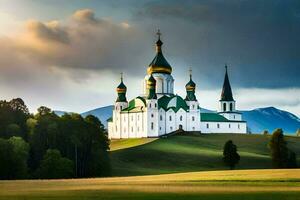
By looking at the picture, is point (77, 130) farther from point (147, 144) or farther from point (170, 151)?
point (147, 144)

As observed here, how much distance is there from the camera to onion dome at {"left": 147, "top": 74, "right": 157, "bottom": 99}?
→ 162m

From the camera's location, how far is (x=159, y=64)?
173000 mm

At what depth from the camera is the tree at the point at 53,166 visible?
255 feet

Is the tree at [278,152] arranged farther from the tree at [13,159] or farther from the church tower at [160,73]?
the church tower at [160,73]

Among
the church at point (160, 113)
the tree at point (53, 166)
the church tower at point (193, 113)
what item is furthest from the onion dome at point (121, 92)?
the tree at point (53, 166)

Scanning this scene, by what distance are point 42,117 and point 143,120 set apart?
246 feet

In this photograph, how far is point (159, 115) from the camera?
162875 millimetres

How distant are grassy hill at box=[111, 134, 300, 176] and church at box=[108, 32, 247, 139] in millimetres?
7692

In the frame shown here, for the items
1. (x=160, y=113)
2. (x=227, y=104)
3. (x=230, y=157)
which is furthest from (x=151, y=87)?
(x=230, y=157)

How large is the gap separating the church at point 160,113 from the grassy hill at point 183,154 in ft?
25.2

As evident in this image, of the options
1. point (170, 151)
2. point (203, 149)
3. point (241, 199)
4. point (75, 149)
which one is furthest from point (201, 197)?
point (203, 149)

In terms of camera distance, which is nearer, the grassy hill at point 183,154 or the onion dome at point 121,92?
the grassy hill at point 183,154

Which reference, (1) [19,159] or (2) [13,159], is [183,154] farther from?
(2) [13,159]

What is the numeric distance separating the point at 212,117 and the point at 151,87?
22952mm
